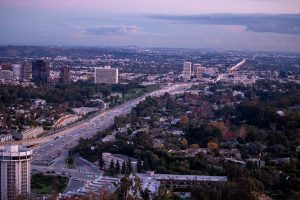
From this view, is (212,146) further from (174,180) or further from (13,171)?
(13,171)

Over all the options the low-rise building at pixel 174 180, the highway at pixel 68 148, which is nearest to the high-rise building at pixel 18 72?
the highway at pixel 68 148

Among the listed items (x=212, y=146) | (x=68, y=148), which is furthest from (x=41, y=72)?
(x=212, y=146)

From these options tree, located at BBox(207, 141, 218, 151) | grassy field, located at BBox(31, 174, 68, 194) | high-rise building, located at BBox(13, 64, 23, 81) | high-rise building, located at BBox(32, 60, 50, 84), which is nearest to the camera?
grassy field, located at BBox(31, 174, 68, 194)

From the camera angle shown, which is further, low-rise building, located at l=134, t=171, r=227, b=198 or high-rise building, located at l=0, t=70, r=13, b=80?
high-rise building, located at l=0, t=70, r=13, b=80

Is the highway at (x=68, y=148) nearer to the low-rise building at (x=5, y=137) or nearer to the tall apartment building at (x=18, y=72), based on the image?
the low-rise building at (x=5, y=137)

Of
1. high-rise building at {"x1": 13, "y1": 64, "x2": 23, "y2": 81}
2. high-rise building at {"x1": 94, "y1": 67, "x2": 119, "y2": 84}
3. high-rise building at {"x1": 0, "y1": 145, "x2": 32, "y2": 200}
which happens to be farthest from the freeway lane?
high-rise building at {"x1": 13, "y1": 64, "x2": 23, "y2": 81}

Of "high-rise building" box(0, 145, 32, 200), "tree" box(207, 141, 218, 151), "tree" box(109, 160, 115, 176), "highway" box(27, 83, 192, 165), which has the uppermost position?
"high-rise building" box(0, 145, 32, 200)

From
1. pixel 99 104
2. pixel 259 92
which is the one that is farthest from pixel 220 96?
pixel 99 104

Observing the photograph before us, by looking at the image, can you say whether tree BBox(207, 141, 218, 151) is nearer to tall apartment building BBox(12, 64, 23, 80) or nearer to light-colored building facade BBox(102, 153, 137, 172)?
light-colored building facade BBox(102, 153, 137, 172)
